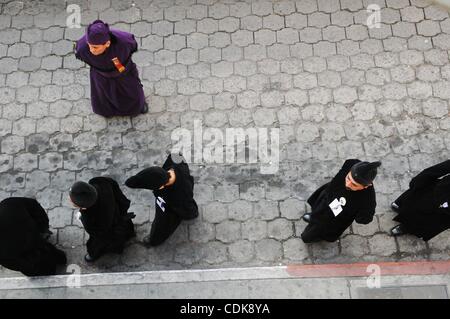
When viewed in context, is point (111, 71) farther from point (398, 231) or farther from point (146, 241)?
point (398, 231)

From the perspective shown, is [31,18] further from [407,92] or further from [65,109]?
[407,92]

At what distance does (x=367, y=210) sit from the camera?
4.93 m

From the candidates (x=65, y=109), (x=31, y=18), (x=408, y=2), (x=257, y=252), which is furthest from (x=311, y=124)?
(x=31, y=18)

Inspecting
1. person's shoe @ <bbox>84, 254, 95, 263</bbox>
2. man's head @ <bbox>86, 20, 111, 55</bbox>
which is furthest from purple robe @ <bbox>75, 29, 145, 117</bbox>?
person's shoe @ <bbox>84, 254, 95, 263</bbox>

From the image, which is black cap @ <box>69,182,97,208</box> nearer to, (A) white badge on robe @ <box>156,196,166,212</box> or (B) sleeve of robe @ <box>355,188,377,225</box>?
(A) white badge on robe @ <box>156,196,166,212</box>

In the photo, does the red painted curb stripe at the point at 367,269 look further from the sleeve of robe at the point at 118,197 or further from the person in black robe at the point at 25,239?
the person in black robe at the point at 25,239

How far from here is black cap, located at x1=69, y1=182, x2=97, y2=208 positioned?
4621 millimetres

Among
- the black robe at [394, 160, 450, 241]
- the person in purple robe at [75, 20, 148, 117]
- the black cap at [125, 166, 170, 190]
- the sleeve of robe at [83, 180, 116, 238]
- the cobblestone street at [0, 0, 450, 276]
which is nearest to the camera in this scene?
the black cap at [125, 166, 170, 190]

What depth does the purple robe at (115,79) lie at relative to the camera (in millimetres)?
5523

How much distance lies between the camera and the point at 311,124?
21.4 feet

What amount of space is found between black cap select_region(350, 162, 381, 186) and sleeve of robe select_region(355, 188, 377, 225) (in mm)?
294

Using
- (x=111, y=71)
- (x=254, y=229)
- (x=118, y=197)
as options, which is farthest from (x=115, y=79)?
(x=254, y=229)
